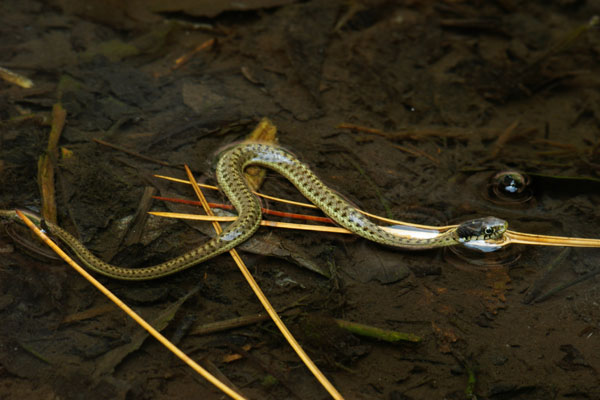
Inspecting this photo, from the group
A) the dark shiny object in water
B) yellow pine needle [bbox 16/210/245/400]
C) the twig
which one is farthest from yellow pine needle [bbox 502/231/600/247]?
yellow pine needle [bbox 16/210/245/400]

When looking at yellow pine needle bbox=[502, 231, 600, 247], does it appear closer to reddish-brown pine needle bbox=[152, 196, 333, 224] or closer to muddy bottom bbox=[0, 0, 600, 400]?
muddy bottom bbox=[0, 0, 600, 400]

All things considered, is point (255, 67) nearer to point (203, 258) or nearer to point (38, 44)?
point (38, 44)

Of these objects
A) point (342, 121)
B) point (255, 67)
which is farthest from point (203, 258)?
point (255, 67)

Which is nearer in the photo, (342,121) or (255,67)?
(342,121)

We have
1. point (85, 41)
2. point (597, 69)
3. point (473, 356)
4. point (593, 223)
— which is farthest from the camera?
point (597, 69)

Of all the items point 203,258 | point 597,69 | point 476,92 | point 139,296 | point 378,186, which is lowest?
point 139,296

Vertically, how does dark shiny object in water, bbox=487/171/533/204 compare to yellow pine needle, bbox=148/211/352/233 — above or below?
above
